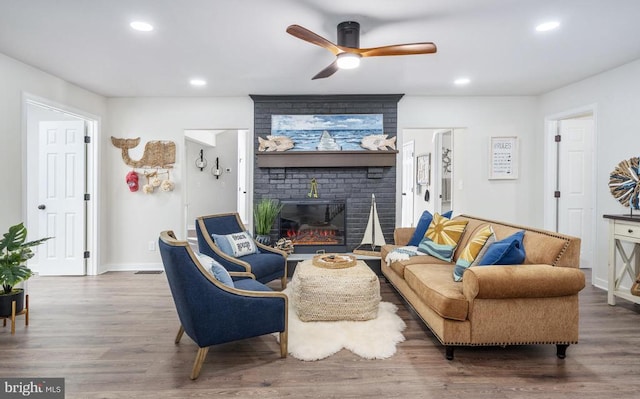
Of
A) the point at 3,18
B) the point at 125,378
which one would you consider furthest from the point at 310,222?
the point at 3,18

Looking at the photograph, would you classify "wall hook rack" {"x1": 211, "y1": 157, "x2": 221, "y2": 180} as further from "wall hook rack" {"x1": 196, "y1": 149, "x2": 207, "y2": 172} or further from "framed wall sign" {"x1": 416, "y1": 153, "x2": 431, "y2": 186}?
"framed wall sign" {"x1": 416, "y1": 153, "x2": 431, "y2": 186}

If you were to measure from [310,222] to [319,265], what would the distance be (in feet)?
5.95

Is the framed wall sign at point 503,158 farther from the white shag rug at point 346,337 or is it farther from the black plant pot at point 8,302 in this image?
the black plant pot at point 8,302

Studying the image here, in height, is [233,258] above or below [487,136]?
below

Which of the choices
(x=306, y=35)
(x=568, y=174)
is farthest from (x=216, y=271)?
(x=568, y=174)

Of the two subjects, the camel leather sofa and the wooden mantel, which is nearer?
the camel leather sofa

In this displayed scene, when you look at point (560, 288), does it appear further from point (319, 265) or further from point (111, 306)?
point (111, 306)

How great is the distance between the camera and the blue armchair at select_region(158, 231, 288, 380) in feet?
6.73

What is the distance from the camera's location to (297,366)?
88.0 inches

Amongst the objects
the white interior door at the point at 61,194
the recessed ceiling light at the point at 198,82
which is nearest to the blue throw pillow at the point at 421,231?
the recessed ceiling light at the point at 198,82

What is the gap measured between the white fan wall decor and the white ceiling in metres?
1.06

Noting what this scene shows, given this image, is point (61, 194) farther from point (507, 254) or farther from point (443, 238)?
point (507, 254)

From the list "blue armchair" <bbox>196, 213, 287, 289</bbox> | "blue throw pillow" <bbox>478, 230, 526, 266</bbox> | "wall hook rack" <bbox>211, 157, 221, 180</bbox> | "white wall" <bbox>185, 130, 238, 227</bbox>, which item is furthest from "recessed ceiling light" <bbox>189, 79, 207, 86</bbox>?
"wall hook rack" <bbox>211, 157, 221, 180</bbox>

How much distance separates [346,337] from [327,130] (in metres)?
3.01
